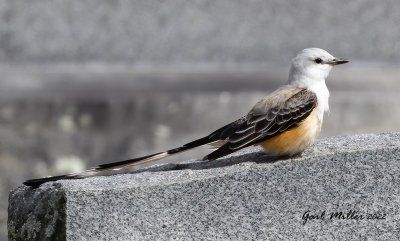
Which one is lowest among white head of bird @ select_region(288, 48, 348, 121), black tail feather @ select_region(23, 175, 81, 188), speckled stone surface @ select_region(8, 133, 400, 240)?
speckled stone surface @ select_region(8, 133, 400, 240)

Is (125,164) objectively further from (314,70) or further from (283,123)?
(314,70)

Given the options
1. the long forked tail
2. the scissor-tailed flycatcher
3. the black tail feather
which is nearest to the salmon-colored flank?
the scissor-tailed flycatcher

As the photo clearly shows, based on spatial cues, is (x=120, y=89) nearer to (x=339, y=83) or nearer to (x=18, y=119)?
(x=18, y=119)

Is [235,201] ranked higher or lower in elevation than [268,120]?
lower

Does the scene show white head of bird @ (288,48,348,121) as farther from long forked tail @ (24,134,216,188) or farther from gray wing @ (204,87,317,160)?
long forked tail @ (24,134,216,188)

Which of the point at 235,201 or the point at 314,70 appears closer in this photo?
the point at 235,201

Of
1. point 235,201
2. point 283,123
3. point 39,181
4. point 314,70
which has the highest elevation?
point 314,70

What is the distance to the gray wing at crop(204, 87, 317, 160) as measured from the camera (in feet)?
14.2

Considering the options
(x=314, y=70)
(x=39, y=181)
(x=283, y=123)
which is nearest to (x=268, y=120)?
(x=283, y=123)

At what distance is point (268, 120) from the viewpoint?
437cm

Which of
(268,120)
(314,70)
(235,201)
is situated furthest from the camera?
(314,70)

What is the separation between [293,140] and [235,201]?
43 centimetres

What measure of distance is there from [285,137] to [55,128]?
13.2 feet

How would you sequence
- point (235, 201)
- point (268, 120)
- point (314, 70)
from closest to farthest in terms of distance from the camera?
point (235, 201) → point (268, 120) → point (314, 70)
